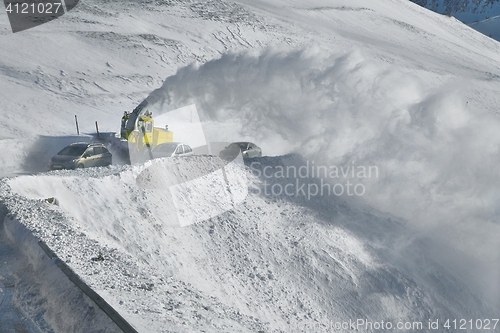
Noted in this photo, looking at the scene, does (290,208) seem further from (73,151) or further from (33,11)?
(33,11)

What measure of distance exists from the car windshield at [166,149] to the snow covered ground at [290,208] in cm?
228

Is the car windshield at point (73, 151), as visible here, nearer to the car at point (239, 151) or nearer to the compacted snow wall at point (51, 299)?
the car at point (239, 151)

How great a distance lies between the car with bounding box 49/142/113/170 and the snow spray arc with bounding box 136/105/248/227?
3934mm

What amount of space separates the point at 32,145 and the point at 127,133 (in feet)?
15.9

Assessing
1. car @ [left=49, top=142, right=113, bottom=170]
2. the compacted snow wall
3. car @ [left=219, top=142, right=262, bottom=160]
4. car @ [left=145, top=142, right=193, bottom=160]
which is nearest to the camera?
the compacted snow wall

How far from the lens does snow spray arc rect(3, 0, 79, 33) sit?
4366 centimetres

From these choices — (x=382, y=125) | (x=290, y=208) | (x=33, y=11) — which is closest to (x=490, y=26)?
(x=33, y=11)

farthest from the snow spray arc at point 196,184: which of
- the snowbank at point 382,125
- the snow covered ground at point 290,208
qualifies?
the snowbank at point 382,125

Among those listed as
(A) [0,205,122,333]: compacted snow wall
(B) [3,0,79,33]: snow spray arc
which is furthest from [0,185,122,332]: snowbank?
(B) [3,0,79,33]: snow spray arc

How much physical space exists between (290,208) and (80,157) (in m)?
7.85

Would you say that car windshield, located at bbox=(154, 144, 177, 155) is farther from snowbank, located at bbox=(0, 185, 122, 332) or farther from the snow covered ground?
snowbank, located at bbox=(0, 185, 122, 332)

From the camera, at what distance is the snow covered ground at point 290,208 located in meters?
8.06

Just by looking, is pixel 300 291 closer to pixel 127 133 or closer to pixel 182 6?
pixel 127 133

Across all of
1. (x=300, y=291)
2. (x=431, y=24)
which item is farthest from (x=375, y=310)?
(x=431, y=24)
